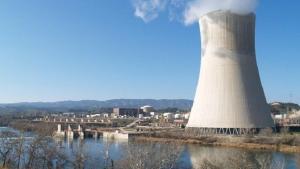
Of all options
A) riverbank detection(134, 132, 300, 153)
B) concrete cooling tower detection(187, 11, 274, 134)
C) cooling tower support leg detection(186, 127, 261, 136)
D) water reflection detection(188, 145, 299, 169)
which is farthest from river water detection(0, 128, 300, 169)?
concrete cooling tower detection(187, 11, 274, 134)

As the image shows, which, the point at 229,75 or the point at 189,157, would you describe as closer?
the point at 189,157

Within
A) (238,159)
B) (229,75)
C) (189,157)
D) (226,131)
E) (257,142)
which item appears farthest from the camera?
(226,131)

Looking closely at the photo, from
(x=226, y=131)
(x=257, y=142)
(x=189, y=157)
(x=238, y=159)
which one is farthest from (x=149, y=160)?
(x=226, y=131)

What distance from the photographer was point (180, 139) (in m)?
30.1

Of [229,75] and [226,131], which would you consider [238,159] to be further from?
[226,131]

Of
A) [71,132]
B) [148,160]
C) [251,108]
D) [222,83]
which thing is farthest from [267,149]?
[71,132]

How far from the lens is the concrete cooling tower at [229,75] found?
24453 millimetres

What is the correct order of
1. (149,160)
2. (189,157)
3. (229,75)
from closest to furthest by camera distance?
(149,160)
(189,157)
(229,75)

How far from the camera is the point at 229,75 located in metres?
24.5

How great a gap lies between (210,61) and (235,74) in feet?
5.29

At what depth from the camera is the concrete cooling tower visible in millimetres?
24453

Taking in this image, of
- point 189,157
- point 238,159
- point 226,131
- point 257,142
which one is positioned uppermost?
point 226,131

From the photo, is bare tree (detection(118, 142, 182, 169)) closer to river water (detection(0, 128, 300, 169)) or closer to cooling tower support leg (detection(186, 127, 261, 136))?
→ river water (detection(0, 128, 300, 169))

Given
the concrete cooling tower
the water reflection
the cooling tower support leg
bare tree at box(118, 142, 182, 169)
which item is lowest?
the water reflection
